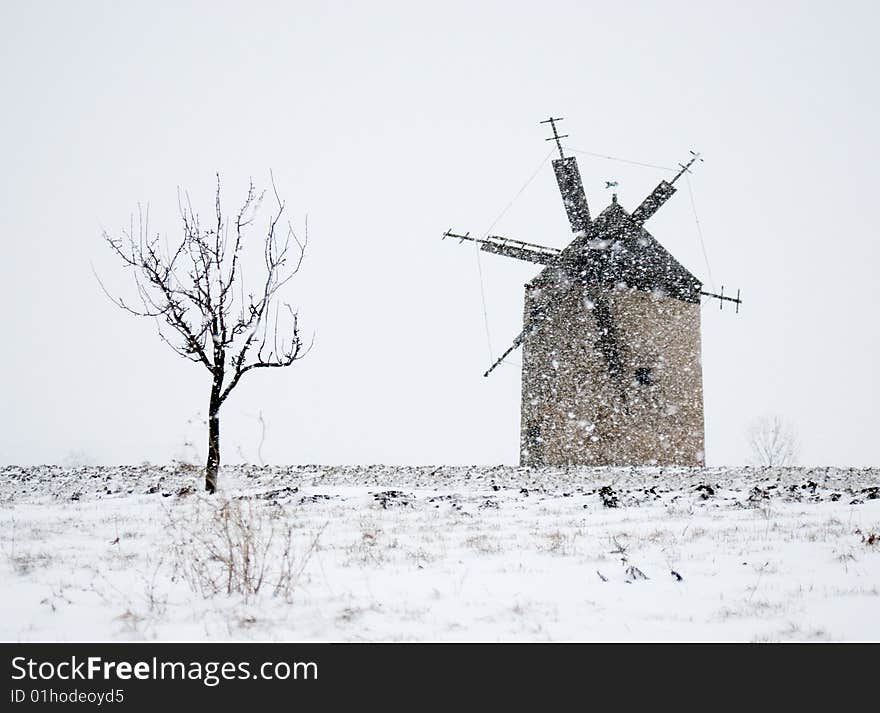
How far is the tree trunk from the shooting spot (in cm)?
1047

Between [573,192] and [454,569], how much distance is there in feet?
61.1

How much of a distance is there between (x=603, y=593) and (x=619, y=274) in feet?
54.0

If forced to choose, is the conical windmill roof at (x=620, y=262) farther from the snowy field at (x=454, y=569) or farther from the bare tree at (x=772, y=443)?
the bare tree at (x=772, y=443)

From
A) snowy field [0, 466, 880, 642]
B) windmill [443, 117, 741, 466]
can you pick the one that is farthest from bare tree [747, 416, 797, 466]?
snowy field [0, 466, 880, 642]

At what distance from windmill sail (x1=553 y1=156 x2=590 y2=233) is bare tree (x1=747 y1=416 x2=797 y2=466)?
2544 cm

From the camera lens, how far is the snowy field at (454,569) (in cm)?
362

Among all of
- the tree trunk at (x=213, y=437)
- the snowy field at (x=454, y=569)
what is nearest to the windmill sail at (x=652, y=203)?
the snowy field at (x=454, y=569)

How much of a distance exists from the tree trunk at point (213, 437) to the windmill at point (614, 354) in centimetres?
1078

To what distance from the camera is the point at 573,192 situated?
21.6m

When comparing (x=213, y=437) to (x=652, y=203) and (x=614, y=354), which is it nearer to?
(x=614, y=354)

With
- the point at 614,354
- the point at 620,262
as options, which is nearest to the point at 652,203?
the point at 620,262

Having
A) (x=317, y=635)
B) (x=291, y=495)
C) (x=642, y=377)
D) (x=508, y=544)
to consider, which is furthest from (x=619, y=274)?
(x=317, y=635)
